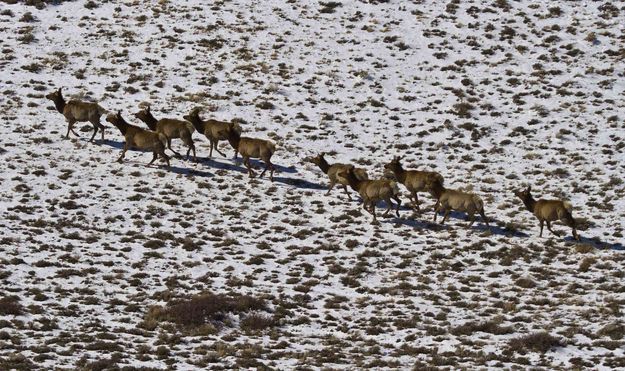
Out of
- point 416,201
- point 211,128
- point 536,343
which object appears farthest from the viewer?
point 211,128

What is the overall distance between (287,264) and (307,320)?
14.4 feet

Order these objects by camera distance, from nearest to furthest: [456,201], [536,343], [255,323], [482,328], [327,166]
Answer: [536,343], [482,328], [255,323], [456,201], [327,166]

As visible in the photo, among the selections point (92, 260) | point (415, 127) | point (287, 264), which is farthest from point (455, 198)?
point (92, 260)

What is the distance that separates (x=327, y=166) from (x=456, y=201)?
226 inches

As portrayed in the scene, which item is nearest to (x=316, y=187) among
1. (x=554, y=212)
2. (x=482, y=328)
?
(x=554, y=212)

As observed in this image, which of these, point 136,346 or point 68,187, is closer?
point 136,346

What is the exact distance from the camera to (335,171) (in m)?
31.8

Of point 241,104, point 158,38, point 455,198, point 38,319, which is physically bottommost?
point 38,319

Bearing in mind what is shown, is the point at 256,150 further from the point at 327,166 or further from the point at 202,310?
the point at 202,310

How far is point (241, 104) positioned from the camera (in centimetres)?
3931

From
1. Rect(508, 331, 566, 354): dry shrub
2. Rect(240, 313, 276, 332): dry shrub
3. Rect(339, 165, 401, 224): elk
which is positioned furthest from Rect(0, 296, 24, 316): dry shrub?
Rect(339, 165, 401, 224): elk

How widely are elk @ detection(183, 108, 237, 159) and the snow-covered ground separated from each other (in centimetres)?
93

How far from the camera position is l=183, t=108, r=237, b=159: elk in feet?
112

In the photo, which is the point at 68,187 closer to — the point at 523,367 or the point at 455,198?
the point at 455,198
